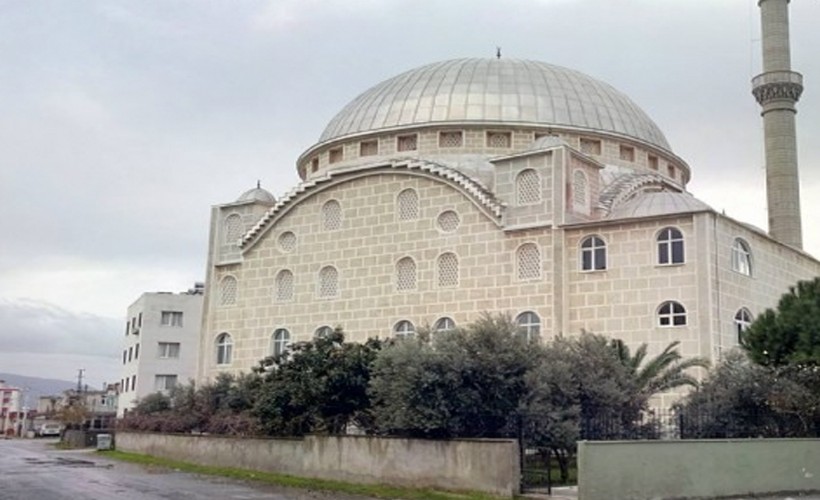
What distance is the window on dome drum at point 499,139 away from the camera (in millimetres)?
41906

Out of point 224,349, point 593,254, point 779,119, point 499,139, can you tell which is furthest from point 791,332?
point 224,349

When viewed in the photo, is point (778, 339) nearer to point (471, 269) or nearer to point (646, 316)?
point (646, 316)

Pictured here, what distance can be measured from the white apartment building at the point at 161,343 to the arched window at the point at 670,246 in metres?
35.7

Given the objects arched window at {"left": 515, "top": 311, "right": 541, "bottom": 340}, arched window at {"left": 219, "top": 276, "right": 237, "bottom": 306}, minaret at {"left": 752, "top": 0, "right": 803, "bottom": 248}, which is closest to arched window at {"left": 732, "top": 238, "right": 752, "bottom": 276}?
arched window at {"left": 515, "top": 311, "right": 541, "bottom": 340}

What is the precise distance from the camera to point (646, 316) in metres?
31.2

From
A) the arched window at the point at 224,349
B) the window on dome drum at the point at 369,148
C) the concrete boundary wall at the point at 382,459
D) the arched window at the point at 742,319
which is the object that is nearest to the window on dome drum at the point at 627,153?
the window on dome drum at the point at 369,148

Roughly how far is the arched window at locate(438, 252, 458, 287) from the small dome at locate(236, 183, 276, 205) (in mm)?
12530

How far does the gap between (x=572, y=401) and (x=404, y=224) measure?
1707 centimetres

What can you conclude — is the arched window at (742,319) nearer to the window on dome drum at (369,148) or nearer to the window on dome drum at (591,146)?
the window on dome drum at (591,146)

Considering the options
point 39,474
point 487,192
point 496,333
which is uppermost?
point 487,192

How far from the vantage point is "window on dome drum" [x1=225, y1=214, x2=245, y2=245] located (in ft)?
147

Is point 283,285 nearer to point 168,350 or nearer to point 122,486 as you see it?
point 122,486

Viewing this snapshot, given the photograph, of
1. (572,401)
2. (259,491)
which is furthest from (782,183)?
(259,491)

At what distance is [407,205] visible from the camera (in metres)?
Answer: 37.9
